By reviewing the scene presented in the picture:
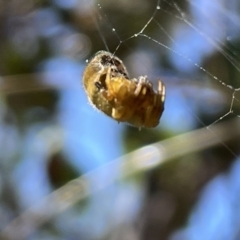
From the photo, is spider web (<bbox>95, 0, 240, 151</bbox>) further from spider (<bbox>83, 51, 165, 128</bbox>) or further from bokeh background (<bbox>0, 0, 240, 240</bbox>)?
spider (<bbox>83, 51, 165, 128</bbox>)

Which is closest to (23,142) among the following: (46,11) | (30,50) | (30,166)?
(30,166)

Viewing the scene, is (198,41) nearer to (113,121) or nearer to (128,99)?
(113,121)

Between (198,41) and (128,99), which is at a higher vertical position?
(128,99)

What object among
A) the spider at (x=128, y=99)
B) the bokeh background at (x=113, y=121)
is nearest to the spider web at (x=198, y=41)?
the bokeh background at (x=113, y=121)

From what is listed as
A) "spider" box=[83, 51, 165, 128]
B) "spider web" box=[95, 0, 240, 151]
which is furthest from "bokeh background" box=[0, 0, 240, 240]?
"spider" box=[83, 51, 165, 128]

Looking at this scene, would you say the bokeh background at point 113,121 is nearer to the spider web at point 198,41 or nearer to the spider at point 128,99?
the spider web at point 198,41

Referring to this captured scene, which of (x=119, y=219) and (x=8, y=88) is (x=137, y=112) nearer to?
(x=8, y=88)

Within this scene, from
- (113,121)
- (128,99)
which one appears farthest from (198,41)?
(128,99)
